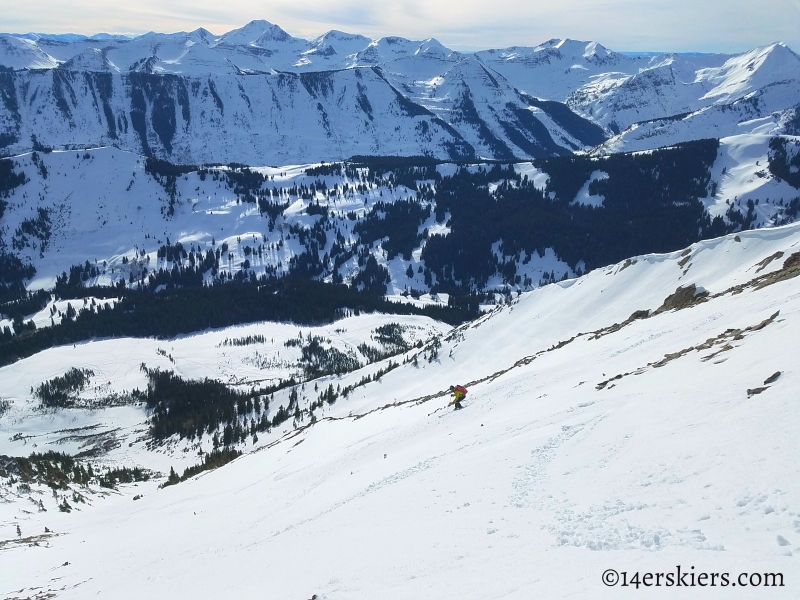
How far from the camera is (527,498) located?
1622 centimetres

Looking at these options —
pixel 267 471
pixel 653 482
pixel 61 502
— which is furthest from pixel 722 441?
pixel 61 502

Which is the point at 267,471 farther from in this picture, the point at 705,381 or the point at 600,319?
the point at 600,319

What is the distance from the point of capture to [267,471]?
43.9 meters

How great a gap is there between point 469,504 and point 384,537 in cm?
327

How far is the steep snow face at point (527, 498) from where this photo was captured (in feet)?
38.3

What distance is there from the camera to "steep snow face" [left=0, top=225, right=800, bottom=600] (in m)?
11.7

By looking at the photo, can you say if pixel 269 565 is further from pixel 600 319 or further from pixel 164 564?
pixel 600 319

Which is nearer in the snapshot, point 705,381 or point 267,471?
point 705,381

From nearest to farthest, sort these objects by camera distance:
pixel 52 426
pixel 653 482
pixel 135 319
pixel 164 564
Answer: pixel 653 482 → pixel 164 564 → pixel 52 426 → pixel 135 319

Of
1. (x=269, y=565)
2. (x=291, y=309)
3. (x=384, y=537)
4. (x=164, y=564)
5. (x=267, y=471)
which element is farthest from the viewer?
(x=291, y=309)

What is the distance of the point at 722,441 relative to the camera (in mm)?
14586

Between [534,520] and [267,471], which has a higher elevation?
[534,520]

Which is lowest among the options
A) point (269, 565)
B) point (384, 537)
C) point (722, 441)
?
point (269, 565)

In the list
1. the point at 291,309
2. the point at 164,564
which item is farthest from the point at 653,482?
the point at 291,309
